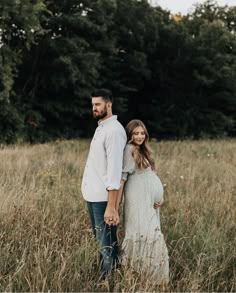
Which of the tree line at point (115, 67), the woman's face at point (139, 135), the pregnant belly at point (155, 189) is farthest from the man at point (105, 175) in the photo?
the tree line at point (115, 67)

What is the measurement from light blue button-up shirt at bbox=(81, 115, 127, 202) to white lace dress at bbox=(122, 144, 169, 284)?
188 mm

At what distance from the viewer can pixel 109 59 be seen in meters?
22.8

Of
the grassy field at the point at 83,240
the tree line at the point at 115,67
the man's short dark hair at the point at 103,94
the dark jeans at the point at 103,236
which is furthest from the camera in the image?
the tree line at the point at 115,67

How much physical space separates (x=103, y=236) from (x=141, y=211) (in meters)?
0.40

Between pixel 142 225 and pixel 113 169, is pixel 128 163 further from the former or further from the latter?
pixel 142 225

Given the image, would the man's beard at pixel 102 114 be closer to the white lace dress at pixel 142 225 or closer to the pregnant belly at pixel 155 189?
the white lace dress at pixel 142 225

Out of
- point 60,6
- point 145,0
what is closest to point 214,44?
point 145,0

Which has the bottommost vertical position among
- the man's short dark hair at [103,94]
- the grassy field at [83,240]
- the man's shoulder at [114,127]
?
the grassy field at [83,240]

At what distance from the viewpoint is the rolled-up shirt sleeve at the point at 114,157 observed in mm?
3271

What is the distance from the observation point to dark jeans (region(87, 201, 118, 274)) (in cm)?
351

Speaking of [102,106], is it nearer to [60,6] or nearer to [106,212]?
[106,212]

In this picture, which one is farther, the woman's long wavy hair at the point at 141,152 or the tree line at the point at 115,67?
the tree line at the point at 115,67

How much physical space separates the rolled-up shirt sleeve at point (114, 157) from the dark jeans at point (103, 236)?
0.29 m

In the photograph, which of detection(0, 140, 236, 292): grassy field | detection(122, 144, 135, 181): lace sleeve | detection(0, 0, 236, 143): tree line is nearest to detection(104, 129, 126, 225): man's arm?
detection(122, 144, 135, 181): lace sleeve
